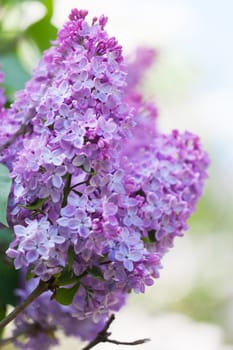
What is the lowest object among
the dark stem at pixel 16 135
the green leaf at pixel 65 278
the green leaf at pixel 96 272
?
the green leaf at pixel 65 278

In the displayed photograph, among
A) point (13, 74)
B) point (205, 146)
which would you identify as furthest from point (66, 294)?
point (205, 146)

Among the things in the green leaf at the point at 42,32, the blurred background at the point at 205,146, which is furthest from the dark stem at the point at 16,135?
the blurred background at the point at 205,146

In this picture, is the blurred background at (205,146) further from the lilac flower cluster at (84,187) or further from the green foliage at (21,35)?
the lilac flower cluster at (84,187)

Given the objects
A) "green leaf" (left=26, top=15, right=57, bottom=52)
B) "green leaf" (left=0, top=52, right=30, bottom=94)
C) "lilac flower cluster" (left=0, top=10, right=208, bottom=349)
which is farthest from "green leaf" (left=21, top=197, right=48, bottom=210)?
"green leaf" (left=26, top=15, right=57, bottom=52)

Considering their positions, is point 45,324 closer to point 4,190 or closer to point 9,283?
point 9,283

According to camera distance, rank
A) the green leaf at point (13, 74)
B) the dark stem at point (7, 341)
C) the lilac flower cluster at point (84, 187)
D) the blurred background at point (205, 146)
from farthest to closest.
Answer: the blurred background at point (205, 146)
the green leaf at point (13, 74)
the dark stem at point (7, 341)
the lilac flower cluster at point (84, 187)

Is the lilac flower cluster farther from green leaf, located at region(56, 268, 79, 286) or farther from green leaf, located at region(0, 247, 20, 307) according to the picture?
green leaf, located at region(0, 247, 20, 307)

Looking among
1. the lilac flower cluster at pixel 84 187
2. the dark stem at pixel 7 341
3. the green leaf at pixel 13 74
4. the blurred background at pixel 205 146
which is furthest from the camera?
the blurred background at pixel 205 146
